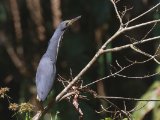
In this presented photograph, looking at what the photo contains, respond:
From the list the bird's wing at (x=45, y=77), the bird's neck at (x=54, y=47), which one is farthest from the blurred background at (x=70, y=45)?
the bird's wing at (x=45, y=77)

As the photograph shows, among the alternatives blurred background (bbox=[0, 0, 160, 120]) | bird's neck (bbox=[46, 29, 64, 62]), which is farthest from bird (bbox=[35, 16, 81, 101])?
blurred background (bbox=[0, 0, 160, 120])

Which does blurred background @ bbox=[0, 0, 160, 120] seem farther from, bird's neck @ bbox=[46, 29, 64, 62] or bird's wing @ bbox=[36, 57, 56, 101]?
bird's wing @ bbox=[36, 57, 56, 101]

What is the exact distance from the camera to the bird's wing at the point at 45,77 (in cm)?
327

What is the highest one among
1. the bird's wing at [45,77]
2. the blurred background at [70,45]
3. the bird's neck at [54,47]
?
the bird's neck at [54,47]

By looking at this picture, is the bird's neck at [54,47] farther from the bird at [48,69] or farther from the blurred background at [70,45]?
the blurred background at [70,45]

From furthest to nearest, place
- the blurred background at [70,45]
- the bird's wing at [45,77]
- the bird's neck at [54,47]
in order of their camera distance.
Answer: the blurred background at [70,45]
the bird's neck at [54,47]
the bird's wing at [45,77]

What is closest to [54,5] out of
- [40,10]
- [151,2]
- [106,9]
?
[40,10]

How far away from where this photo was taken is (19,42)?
277 inches

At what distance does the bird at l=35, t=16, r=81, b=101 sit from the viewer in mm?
3285

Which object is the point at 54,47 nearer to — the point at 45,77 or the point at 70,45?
the point at 45,77

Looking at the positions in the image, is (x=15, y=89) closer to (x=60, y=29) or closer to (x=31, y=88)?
(x=31, y=88)

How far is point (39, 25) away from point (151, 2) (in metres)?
1.45

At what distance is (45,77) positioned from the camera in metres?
3.38

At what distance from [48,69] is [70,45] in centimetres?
385
